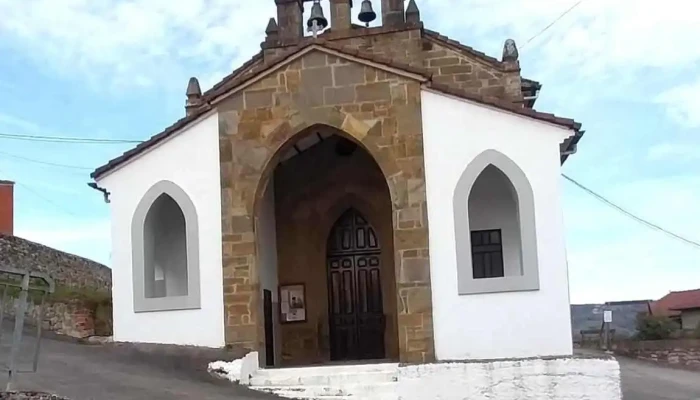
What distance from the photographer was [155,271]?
15578 millimetres

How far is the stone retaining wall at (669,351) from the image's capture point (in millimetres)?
24203

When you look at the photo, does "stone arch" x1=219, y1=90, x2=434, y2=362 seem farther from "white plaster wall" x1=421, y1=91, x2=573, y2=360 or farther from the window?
the window

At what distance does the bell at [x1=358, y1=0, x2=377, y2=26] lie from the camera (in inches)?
687

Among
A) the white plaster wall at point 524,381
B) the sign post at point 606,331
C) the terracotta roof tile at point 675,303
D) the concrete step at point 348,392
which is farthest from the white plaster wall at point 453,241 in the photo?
the terracotta roof tile at point 675,303

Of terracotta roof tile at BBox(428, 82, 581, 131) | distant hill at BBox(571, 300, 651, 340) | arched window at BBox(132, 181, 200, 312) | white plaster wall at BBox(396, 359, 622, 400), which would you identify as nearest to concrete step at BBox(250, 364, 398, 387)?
white plaster wall at BBox(396, 359, 622, 400)

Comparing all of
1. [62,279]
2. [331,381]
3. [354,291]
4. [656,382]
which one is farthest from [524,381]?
[62,279]

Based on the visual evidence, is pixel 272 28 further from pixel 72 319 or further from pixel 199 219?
pixel 72 319

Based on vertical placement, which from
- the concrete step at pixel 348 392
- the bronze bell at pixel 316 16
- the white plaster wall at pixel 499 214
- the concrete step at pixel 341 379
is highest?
the bronze bell at pixel 316 16

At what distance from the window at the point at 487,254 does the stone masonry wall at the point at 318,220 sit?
1.51m

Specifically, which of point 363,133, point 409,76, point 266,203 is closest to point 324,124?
point 363,133

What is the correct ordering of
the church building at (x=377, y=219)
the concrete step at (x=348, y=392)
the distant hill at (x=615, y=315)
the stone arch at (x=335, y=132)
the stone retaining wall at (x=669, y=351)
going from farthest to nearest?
the distant hill at (x=615, y=315), the stone retaining wall at (x=669, y=351), the stone arch at (x=335, y=132), the church building at (x=377, y=219), the concrete step at (x=348, y=392)

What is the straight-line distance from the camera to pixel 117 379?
12.3m

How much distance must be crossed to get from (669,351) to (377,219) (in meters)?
12.0

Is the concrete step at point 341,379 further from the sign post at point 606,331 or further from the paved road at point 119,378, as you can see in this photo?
the sign post at point 606,331
